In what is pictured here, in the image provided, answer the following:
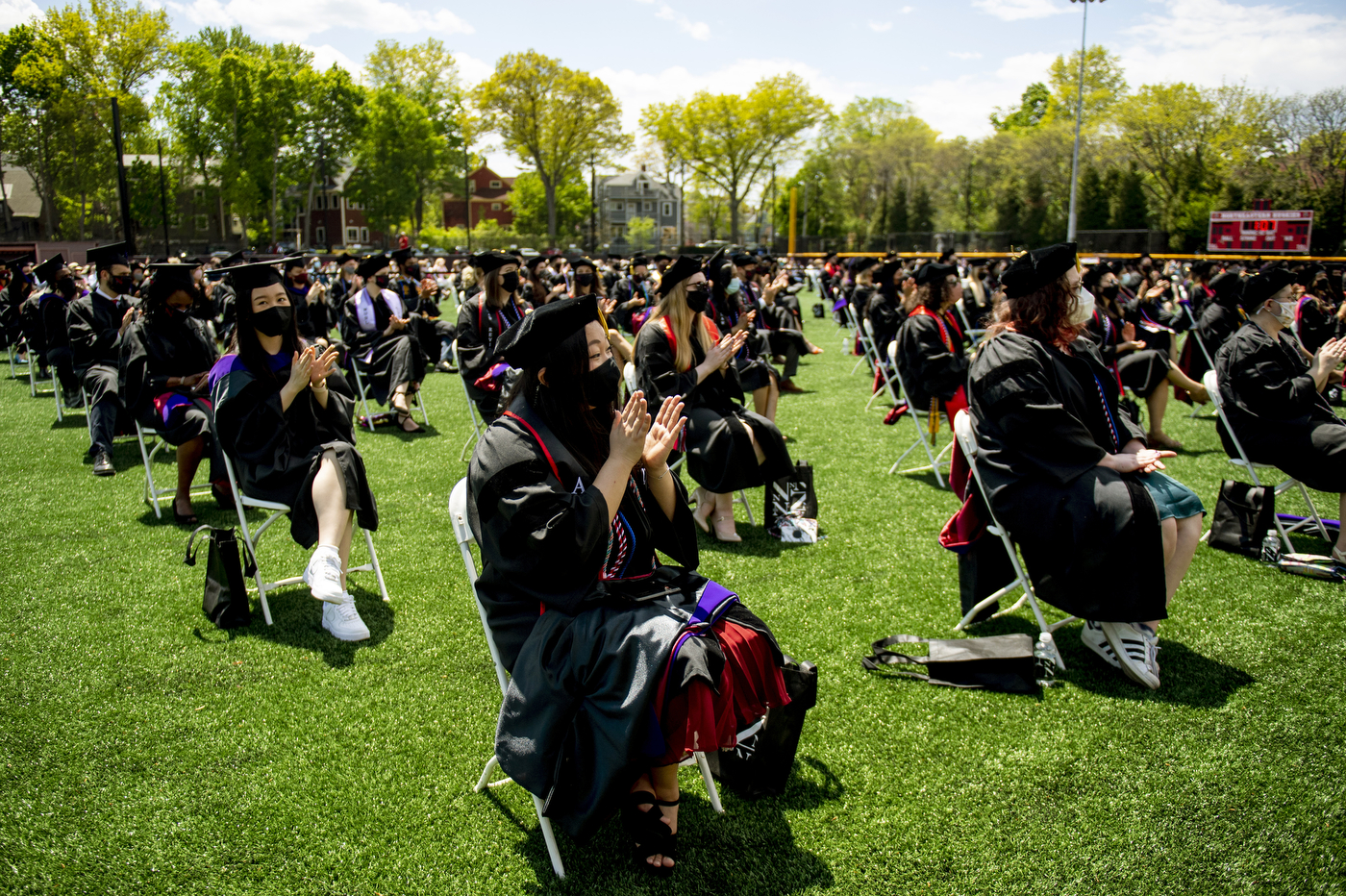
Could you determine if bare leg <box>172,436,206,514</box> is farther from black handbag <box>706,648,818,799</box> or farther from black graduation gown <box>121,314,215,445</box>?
black handbag <box>706,648,818,799</box>

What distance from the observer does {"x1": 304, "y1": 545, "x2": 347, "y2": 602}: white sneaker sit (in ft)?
13.8

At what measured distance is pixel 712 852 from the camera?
2.86 meters

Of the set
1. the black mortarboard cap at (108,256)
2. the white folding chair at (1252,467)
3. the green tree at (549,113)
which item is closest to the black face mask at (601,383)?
the white folding chair at (1252,467)

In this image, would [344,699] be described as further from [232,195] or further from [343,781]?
[232,195]

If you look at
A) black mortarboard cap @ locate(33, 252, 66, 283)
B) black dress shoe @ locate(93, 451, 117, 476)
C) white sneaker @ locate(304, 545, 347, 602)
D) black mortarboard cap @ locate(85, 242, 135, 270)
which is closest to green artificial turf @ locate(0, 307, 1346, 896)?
white sneaker @ locate(304, 545, 347, 602)

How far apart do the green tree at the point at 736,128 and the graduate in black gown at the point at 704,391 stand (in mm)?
63856

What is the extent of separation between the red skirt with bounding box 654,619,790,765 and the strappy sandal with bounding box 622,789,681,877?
15.4 inches

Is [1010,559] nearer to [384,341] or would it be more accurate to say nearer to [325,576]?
[325,576]

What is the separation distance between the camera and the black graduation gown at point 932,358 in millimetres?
7742

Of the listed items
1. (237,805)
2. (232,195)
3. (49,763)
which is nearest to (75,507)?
(49,763)

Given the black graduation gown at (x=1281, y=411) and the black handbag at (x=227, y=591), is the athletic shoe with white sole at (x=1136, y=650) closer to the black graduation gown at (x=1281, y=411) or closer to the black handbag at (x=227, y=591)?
the black graduation gown at (x=1281, y=411)

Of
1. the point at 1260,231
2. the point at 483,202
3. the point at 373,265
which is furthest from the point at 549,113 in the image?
the point at 373,265

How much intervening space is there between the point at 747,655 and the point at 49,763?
282 cm

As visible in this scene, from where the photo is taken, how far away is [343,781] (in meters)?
3.27
